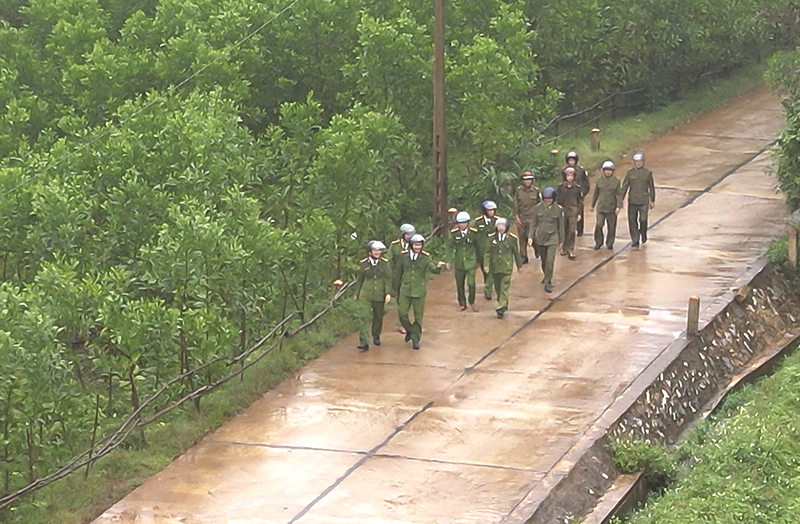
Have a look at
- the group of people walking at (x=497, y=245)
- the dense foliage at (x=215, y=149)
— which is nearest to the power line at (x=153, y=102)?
the dense foliage at (x=215, y=149)

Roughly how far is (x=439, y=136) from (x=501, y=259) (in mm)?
3572

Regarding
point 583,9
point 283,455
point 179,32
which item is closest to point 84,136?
point 179,32

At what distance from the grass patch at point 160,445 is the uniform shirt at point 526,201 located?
3.06 meters

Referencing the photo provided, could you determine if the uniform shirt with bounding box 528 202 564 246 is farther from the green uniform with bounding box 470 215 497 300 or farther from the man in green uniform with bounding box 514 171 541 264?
the green uniform with bounding box 470 215 497 300

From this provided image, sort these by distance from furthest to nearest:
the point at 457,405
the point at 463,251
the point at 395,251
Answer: the point at 463,251 → the point at 395,251 → the point at 457,405

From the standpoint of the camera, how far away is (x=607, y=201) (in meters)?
20.0

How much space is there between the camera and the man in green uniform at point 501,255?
57.4 feet

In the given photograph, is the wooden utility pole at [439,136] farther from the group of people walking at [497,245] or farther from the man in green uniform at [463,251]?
the man in green uniform at [463,251]

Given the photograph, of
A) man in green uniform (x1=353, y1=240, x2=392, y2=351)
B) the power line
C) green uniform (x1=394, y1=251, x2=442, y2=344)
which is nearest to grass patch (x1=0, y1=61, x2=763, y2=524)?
man in green uniform (x1=353, y1=240, x2=392, y2=351)

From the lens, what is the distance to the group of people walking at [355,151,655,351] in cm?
1656

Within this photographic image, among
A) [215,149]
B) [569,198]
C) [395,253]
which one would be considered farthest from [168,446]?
[569,198]

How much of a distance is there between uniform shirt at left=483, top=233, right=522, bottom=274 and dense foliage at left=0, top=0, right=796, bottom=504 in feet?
6.80

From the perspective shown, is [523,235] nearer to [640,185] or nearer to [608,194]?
[608,194]

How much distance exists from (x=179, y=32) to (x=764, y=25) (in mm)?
13640
